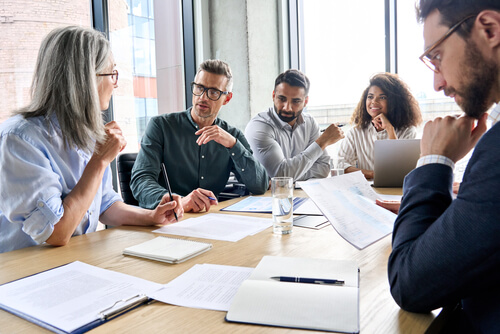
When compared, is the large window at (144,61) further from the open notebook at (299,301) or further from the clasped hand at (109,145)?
the open notebook at (299,301)

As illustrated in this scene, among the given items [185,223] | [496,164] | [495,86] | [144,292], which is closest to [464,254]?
[496,164]

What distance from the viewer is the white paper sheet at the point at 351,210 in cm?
107

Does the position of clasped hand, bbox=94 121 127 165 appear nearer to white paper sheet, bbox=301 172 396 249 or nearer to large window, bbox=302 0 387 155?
white paper sheet, bbox=301 172 396 249

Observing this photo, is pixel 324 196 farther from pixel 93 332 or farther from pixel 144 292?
Answer: pixel 93 332

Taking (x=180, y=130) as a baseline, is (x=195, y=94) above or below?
above

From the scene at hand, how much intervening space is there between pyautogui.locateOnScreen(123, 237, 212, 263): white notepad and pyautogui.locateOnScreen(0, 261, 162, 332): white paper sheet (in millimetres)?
114

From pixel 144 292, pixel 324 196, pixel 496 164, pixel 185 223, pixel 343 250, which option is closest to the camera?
pixel 496 164

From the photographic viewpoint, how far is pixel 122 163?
2.21 meters

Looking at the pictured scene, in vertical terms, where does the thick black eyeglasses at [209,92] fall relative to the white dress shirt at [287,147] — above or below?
above

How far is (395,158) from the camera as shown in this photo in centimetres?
193

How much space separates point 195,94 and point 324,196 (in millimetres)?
1361

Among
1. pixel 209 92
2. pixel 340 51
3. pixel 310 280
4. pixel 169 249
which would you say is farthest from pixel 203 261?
pixel 340 51

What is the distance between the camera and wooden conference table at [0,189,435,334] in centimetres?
63

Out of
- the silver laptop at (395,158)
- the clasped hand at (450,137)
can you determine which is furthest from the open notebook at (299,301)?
the silver laptop at (395,158)
